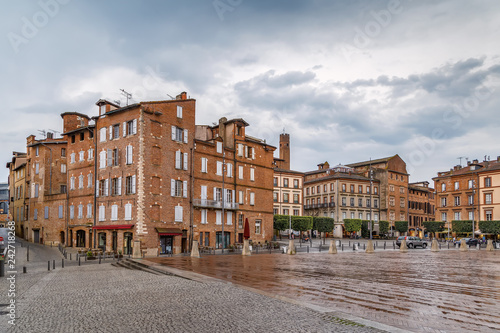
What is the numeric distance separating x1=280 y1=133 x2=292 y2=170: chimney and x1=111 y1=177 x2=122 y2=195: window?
162 feet

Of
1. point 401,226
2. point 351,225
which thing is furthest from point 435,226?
point 351,225

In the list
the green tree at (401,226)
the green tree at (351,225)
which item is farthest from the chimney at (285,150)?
the green tree at (401,226)

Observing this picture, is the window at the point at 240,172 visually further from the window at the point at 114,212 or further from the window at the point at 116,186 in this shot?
the window at the point at 114,212

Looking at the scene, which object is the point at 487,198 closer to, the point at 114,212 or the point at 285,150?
the point at 285,150

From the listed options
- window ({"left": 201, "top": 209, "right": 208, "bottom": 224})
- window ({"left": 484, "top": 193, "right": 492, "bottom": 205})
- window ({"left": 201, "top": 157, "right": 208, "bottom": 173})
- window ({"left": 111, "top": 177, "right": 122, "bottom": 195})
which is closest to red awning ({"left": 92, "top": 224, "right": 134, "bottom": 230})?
window ({"left": 111, "top": 177, "right": 122, "bottom": 195})

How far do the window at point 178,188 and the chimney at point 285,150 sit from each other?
45.4 meters

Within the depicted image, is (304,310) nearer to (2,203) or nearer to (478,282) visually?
(478,282)

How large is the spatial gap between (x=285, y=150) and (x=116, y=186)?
5182 cm

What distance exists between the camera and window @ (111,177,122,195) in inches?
1828

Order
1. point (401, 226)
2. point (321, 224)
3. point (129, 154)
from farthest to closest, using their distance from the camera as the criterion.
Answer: point (401, 226), point (321, 224), point (129, 154)

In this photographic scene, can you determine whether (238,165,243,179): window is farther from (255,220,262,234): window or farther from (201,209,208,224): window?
(201,209,208,224): window

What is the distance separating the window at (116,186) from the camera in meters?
46.4

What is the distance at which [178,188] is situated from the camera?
48.0 m

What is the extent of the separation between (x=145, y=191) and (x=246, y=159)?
17.4m
